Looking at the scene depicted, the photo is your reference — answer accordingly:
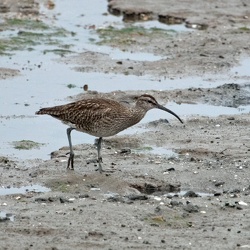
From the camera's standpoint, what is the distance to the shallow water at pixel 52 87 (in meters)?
16.8

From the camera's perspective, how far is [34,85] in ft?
65.4

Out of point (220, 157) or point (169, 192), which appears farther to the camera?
point (220, 157)

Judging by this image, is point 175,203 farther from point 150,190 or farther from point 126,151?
point 126,151

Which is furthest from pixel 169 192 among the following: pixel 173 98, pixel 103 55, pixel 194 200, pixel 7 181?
pixel 103 55

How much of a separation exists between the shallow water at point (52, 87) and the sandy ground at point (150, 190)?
0.43 metres

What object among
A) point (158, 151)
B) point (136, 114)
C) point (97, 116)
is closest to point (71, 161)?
point (97, 116)

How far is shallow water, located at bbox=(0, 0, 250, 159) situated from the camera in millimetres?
16750

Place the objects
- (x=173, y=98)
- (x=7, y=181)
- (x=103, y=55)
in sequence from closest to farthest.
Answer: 1. (x=7, y=181)
2. (x=173, y=98)
3. (x=103, y=55)

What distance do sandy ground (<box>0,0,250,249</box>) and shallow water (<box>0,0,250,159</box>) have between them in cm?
43

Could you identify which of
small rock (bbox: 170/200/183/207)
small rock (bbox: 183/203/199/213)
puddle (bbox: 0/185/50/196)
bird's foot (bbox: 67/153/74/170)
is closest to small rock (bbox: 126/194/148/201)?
small rock (bbox: 170/200/183/207)

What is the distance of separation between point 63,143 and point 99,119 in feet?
5.54

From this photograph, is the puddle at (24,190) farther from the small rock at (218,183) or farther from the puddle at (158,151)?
the puddle at (158,151)

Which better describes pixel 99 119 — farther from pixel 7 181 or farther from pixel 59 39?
pixel 59 39

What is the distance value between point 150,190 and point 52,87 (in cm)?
629
